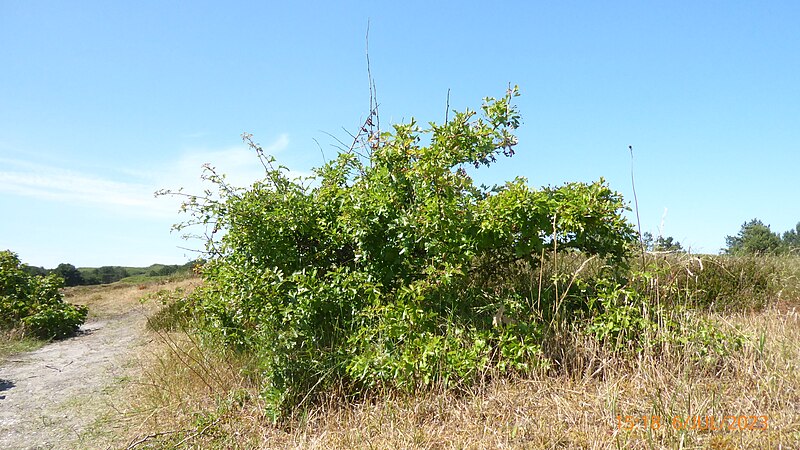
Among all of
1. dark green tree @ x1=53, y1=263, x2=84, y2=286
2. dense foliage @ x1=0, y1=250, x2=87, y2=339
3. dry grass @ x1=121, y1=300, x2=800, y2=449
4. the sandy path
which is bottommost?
the sandy path

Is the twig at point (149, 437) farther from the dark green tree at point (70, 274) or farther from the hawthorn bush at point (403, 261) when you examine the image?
the dark green tree at point (70, 274)

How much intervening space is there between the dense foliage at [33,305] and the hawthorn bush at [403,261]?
7.99 meters

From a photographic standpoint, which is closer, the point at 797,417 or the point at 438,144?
the point at 797,417

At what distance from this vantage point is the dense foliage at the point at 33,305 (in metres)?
11.0

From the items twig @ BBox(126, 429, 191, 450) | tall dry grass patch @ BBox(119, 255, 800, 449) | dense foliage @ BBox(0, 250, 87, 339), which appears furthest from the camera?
dense foliage @ BBox(0, 250, 87, 339)

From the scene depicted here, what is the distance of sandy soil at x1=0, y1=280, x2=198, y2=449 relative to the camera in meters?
5.03

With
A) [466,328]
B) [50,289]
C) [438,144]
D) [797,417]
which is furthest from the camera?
[50,289]

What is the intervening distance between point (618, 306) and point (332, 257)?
264cm

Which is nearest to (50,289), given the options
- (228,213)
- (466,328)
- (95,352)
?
(95,352)

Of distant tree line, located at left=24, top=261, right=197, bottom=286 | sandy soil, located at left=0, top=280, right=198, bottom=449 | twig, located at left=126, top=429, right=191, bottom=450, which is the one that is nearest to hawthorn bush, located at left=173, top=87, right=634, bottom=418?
twig, located at left=126, top=429, right=191, bottom=450

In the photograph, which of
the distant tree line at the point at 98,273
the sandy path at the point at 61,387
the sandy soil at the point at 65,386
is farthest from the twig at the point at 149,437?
the distant tree line at the point at 98,273

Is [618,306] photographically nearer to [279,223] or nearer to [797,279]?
[279,223]

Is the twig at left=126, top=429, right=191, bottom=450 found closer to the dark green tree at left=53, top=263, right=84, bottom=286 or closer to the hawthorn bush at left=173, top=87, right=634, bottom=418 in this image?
the hawthorn bush at left=173, top=87, right=634, bottom=418

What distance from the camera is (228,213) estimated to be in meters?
5.28
